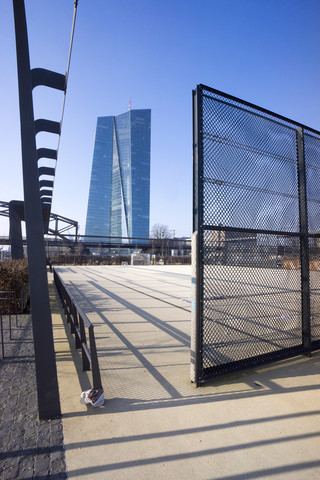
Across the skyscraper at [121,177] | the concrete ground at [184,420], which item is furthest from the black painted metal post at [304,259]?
the skyscraper at [121,177]

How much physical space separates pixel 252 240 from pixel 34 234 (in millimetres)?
2826

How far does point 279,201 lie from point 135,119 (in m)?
143

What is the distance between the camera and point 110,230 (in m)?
127

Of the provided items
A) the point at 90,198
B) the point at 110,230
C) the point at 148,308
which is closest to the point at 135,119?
the point at 90,198

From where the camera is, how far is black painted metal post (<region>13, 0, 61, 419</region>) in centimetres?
277

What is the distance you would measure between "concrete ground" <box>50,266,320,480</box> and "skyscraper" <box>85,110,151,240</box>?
113634mm

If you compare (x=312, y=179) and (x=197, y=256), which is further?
(x=312, y=179)

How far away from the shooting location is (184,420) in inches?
104

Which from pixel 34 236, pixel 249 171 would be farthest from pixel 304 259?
pixel 34 236

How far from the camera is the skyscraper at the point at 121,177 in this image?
397ft

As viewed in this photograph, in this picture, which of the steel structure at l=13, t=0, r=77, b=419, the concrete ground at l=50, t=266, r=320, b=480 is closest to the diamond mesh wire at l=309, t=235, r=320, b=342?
the concrete ground at l=50, t=266, r=320, b=480

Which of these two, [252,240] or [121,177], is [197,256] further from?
[121,177]

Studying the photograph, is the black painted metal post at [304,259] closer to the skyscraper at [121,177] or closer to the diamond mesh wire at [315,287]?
the diamond mesh wire at [315,287]

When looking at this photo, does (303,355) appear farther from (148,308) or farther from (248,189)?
(148,308)
